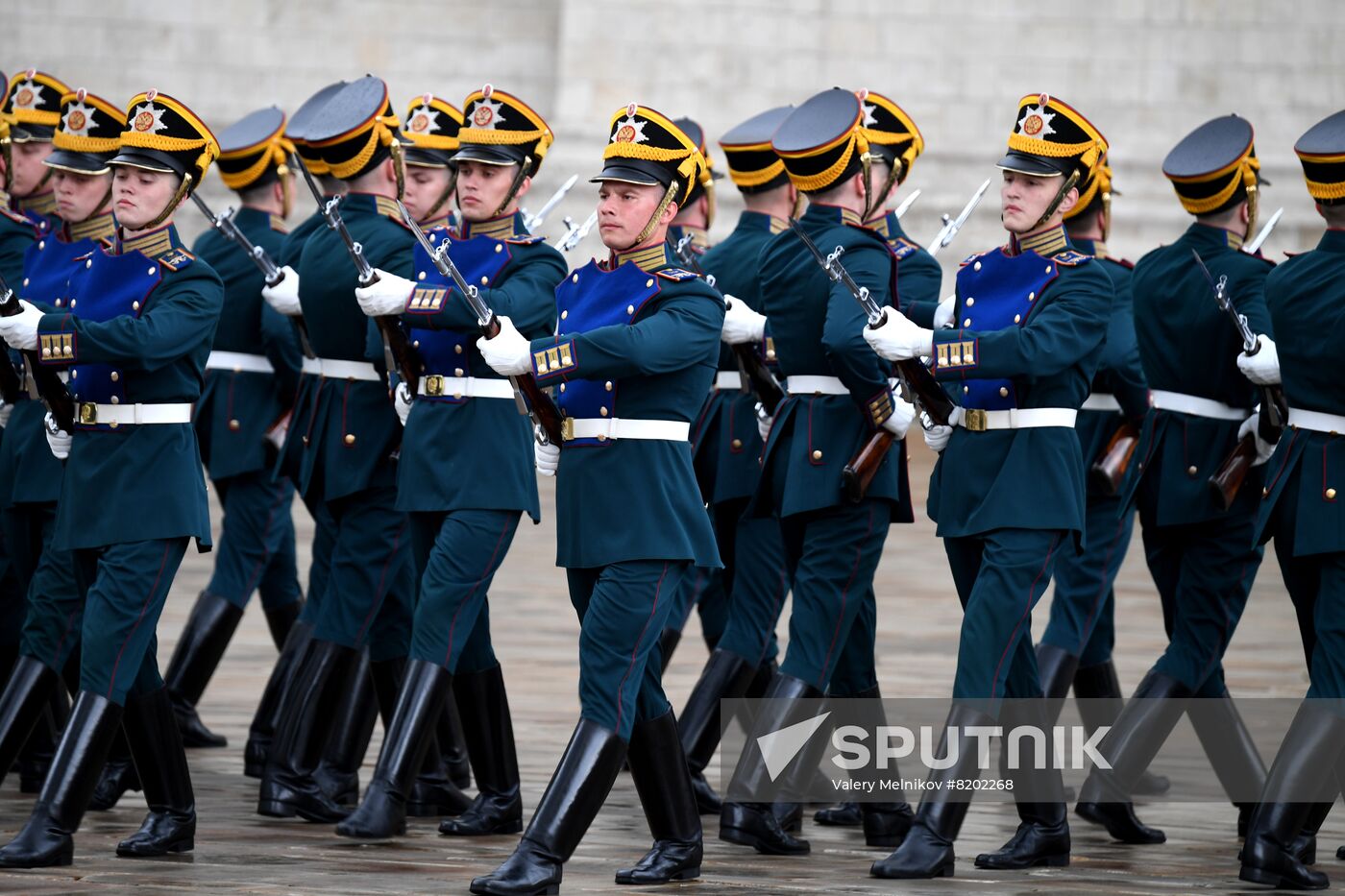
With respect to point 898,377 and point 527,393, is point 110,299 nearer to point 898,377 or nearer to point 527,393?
point 527,393

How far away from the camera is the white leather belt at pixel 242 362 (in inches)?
298

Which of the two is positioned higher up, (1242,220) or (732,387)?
(1242,220)

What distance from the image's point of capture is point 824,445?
20.6 feet

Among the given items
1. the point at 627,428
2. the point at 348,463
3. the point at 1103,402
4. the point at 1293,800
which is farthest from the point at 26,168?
the point at 1293,800

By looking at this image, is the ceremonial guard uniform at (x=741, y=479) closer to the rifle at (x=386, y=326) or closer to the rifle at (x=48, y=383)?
the rifle at (x=386, y=326)

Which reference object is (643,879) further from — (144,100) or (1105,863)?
(144,100)

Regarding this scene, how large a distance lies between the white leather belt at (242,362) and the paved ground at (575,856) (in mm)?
1195

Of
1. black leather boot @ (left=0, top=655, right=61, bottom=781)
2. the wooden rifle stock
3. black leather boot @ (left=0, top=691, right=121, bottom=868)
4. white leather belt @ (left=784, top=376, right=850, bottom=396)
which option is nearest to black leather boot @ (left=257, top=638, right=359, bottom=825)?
black leather boot @ (left=0, top=655, right=61, bottom=781)

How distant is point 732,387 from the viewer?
734 centimetres

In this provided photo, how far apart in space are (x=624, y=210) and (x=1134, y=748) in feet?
6.93

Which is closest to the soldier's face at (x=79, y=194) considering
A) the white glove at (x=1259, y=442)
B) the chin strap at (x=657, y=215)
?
the chin strap at (x=657, y=215)

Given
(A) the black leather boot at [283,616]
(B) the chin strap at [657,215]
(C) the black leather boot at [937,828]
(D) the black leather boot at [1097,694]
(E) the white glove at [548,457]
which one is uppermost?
(B) the chin strap at [657,215]

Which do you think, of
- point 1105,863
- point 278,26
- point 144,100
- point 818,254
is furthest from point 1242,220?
point 278,26

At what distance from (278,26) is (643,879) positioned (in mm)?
14172
